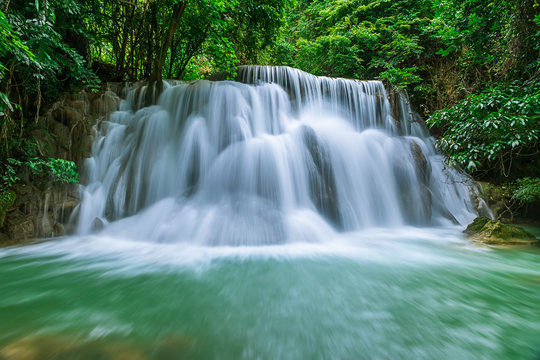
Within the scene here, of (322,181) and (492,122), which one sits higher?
(492,122)

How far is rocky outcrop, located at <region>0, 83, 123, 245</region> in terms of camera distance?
392 centimetres

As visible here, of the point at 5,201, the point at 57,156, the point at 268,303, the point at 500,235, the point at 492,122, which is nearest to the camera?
the point at 268,303

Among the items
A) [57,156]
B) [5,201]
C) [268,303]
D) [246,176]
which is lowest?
[268,303]

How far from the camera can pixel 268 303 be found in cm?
200

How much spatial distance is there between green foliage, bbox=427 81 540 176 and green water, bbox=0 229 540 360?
5.02ft

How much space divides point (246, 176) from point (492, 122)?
13.2ft

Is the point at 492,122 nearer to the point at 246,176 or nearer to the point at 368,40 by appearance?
the point at 246,176

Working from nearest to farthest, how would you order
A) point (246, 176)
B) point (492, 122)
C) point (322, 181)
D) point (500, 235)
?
point (492, 122)
point (500, 235)
point (246, 176)
point (322, 181)

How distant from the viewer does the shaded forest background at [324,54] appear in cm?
383

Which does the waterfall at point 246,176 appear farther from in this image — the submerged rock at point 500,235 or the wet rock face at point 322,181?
the submerged rock at point 500,235

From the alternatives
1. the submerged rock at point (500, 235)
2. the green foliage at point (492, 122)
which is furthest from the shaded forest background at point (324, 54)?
the submerged rock at point (500, 235)

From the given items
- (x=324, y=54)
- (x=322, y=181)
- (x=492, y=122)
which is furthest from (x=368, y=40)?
(x=492, y=122)

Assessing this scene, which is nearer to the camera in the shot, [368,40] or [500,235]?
[500,235]

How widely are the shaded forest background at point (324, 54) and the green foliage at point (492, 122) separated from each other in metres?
0.02
